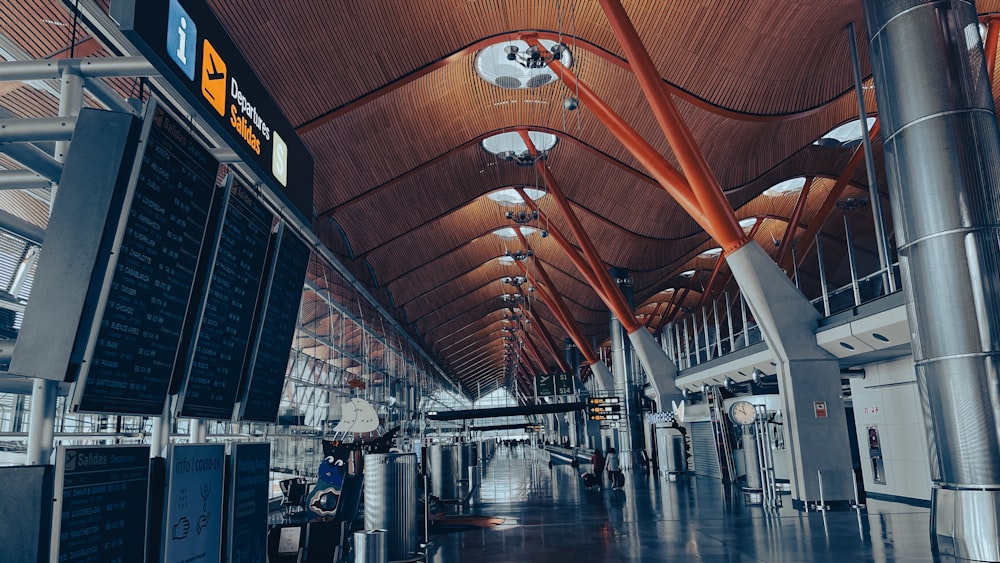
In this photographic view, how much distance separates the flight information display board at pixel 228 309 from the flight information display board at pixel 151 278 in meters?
0.46

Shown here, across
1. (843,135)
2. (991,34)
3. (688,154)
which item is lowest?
(688,154)

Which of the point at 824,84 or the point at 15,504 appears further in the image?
the point at 824,84

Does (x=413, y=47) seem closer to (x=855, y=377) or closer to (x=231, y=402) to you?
(x=231, y=402)

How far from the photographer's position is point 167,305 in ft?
16.4

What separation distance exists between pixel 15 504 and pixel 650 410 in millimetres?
37519

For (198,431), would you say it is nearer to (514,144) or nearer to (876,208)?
(876,208)

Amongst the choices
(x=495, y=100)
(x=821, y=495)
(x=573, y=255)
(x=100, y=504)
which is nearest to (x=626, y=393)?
(x=573, y=255)

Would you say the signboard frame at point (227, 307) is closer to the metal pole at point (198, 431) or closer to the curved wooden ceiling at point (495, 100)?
the metal pole at point (198, 431)

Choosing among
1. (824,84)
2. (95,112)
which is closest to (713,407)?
(824,84)

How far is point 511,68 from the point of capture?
22.7m

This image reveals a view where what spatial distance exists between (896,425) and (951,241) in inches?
392

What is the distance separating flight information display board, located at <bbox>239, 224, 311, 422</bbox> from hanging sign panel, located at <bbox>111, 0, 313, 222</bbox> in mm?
654

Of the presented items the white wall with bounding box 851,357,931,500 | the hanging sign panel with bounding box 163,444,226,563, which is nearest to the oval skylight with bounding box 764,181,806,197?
the white wall with bounding box 851,357,931,500

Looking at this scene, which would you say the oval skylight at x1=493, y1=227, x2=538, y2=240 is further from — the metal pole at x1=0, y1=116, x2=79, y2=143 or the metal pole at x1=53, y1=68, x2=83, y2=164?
the metal pole at x1=0, y1=116, x2=79, y2=143
